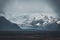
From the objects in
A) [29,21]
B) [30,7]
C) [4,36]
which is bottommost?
[4,36]

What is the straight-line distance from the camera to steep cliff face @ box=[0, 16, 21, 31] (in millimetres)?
3123

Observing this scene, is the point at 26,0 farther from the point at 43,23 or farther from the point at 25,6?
the point at 43,23

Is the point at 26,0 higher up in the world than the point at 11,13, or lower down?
higher up

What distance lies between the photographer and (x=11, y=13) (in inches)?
124

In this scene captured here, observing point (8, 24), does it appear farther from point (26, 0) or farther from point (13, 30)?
point (26, 0)

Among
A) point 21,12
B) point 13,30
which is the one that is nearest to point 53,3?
point 21,12

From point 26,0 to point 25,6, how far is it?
10 cm

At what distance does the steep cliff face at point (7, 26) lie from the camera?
312cm

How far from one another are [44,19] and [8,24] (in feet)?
Result: 1.77

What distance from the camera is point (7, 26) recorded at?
10.3 ft

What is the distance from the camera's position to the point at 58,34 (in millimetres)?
3115

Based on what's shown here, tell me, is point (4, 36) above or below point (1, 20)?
below

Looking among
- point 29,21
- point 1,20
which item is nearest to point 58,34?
point 29,21

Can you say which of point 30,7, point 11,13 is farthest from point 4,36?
point 30,7
